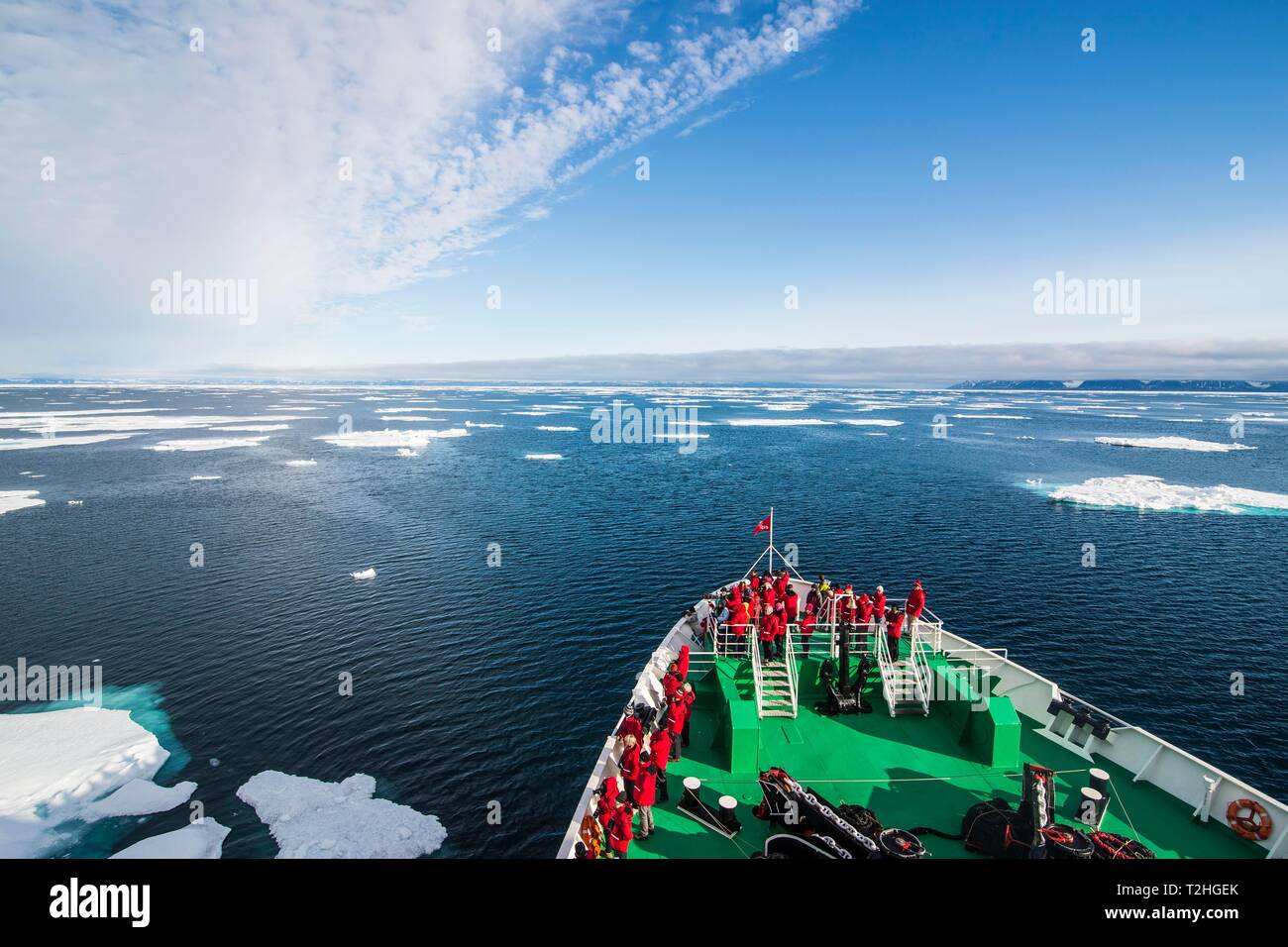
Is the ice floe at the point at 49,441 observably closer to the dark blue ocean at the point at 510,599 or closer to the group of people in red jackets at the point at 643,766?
the dark blue ocean at the point at 510,599

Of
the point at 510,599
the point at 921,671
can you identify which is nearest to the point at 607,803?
the point at 921,671

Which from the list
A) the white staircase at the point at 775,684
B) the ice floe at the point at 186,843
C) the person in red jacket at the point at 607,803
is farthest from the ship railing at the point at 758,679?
the ice floe at the point at 186,843

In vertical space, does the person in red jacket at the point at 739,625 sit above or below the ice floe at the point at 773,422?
below

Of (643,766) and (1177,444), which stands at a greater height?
(1177,444)

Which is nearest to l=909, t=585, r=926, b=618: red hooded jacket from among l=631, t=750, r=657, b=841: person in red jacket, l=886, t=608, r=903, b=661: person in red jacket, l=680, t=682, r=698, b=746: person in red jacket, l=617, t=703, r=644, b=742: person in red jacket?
l=886, t=608, r=903, b=661: person in red jacket

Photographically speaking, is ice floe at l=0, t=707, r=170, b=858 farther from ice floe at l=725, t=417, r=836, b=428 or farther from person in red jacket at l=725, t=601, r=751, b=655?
ice floe at l=725, t=417, r=836, b=428

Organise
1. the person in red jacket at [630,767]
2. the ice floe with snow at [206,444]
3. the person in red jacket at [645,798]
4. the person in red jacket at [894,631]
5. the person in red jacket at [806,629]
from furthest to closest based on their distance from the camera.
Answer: the ice floe with snow at [206,444]
the person in red jacket at [806,629]
the person in red jacket at [894,631]
the person in red jacket at [630,767]
the person in red jacket at [645,798]

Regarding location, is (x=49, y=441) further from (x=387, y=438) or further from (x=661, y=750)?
(x=661, y=750)
